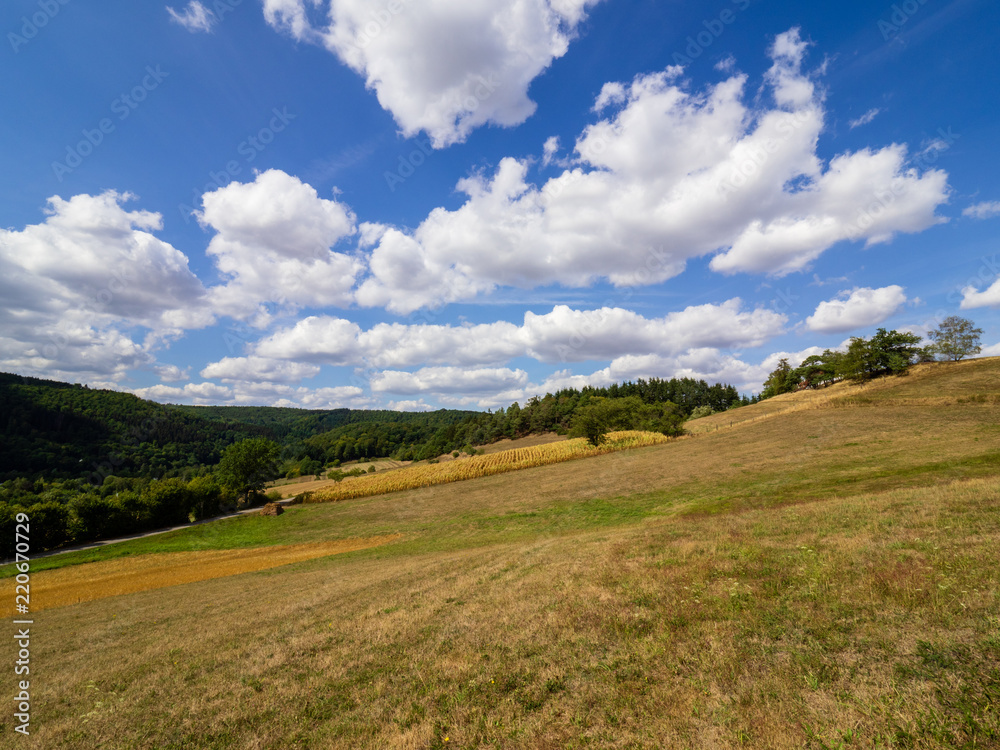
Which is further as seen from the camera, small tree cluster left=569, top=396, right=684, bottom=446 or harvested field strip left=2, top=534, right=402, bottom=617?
small tree cluster left=569, top=396, right=684, bottom=446

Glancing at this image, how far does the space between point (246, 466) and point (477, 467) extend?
42678mm

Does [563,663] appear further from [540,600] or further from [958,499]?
[958,499]

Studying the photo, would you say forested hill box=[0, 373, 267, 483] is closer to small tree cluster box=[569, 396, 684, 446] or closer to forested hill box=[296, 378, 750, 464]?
forested hill box=[296, 378, 750, 464]

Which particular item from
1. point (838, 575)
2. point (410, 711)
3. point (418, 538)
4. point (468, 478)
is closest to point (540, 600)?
point (410, 711)

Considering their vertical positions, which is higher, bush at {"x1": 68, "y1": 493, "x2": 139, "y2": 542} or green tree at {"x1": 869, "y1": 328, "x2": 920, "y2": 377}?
green tree at {"x1": 869, "y1": 328, "x2": 920, "y2": 377}

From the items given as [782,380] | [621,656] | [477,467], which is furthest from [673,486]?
[782,380]

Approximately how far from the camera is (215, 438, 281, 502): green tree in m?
71.4

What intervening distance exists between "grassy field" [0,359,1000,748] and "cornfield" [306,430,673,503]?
164 ft

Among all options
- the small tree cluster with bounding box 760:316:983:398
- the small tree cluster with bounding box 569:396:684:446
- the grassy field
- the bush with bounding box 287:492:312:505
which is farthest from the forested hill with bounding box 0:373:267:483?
the small tree cluster with bounding box 760:316:983:398

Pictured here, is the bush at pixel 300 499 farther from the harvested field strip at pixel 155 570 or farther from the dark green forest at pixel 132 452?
the harvested field strip at pixel 155 570

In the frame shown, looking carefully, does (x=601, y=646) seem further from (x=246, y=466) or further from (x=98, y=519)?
(x=246, y=466)

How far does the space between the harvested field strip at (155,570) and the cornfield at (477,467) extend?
1160 inches

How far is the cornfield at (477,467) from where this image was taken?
71.5 meters

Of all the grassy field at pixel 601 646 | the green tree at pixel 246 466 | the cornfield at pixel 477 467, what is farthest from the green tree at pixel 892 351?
the green tree at pixel 246 466
